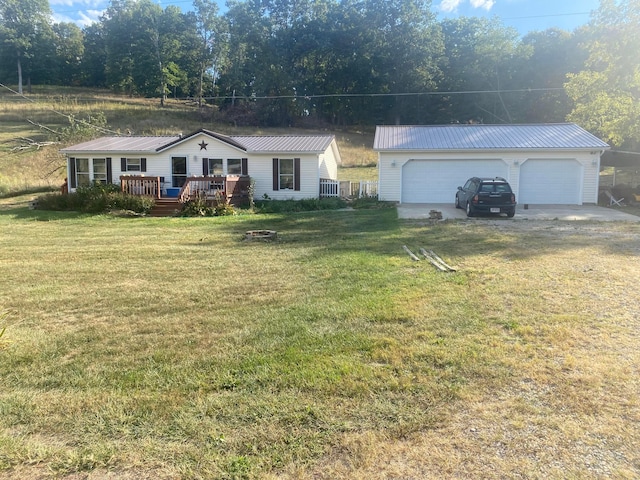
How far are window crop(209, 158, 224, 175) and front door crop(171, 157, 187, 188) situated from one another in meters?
1.31

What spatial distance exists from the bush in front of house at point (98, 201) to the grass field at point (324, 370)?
33.0 ft

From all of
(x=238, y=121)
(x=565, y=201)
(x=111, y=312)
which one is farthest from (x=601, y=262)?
(x=238, y=121)

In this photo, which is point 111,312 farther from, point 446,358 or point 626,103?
point 626,103

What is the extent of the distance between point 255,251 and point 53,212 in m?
12.8

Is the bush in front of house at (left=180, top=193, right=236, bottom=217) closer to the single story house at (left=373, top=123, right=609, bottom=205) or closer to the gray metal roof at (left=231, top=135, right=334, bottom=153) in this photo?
the gray metal roof at (left=231, top=135, right=334, bottom=153)

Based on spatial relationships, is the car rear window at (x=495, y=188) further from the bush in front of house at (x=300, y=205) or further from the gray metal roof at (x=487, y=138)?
the bush in front of house at (x=300, y=205)

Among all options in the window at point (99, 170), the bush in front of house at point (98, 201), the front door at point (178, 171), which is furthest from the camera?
the window at point (99, 170)

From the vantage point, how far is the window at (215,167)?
2215 cm

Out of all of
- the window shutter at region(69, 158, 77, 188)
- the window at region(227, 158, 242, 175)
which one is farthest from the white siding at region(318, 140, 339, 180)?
the window shutter at region(69, 158, 77, 188)

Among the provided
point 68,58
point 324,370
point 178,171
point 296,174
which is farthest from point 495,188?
point 68,58

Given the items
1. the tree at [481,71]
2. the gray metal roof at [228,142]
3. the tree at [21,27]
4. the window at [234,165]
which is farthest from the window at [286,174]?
the tree at [21,27]

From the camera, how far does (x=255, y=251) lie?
33.5 feet

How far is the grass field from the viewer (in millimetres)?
2963

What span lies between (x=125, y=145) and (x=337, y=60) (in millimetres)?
39425
